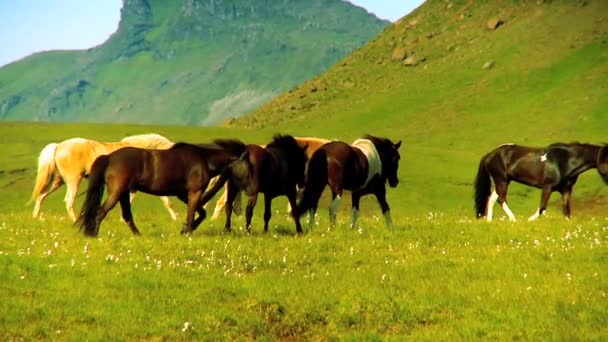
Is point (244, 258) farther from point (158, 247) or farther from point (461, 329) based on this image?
point (461, 329)

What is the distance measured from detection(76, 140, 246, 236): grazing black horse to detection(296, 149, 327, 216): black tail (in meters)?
2.24

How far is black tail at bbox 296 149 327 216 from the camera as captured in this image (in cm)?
2209

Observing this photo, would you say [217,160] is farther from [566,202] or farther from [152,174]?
[566,202]

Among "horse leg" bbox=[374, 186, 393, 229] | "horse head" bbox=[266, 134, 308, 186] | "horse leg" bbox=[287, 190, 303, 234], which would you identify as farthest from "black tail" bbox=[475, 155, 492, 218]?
"horse leg" bbox=[287, 190, 303, 234]

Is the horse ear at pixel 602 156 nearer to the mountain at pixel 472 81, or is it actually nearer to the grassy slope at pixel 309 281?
the grassy slope at pixel 309 281

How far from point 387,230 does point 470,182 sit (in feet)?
97.7

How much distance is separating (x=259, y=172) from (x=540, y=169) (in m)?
10.9

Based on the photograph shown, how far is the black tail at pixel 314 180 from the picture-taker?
72.5 ft

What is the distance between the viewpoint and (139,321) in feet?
42.5

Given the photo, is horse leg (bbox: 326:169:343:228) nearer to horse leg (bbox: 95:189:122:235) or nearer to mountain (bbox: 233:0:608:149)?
horse leg (bbox: 95:189:122:235)

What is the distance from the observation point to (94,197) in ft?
63.2

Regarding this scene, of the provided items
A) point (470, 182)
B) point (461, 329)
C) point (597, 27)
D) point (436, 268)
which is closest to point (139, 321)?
point (461, 329)

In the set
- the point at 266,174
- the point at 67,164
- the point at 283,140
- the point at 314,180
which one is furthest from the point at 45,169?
the point at 314,180

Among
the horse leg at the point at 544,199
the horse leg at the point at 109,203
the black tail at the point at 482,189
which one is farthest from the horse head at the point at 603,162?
the horse leg at the point at 109,203
